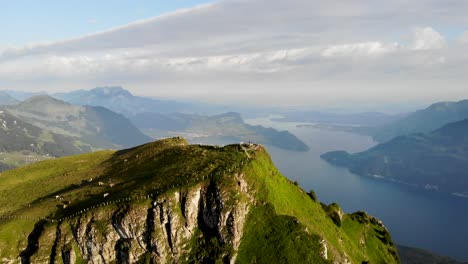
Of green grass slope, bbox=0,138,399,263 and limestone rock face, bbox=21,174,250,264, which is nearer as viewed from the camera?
green grass slope, bbox=0,138,399,263

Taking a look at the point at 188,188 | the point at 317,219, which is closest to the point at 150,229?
the point at 188,188

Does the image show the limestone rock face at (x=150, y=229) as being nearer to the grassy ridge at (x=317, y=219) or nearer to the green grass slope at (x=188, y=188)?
the green grass slope at (x=188, y=188)

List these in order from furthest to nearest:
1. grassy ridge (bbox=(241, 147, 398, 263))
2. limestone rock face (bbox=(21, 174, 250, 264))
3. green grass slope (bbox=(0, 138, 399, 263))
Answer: grassy ridge (bbox=(241, 147, 398, 263)), limestone rock face (bbox=(21, 174, 250, 264)), green grass slope (bbox=(0, 138, 399, 263))

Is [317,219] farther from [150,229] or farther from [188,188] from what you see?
[150,229]

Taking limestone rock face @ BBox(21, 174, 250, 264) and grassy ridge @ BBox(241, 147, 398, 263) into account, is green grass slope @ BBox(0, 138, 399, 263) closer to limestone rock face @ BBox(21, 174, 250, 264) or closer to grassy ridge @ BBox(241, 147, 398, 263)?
grassy ridge @ BBox(241, 147, 398, 263)

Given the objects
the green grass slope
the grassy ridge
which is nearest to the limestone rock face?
the green grass slope

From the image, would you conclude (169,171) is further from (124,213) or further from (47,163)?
(47,163)

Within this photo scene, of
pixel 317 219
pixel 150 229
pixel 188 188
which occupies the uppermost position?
pixel 188 188

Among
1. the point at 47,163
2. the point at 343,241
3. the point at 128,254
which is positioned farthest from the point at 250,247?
the point at 47,163
